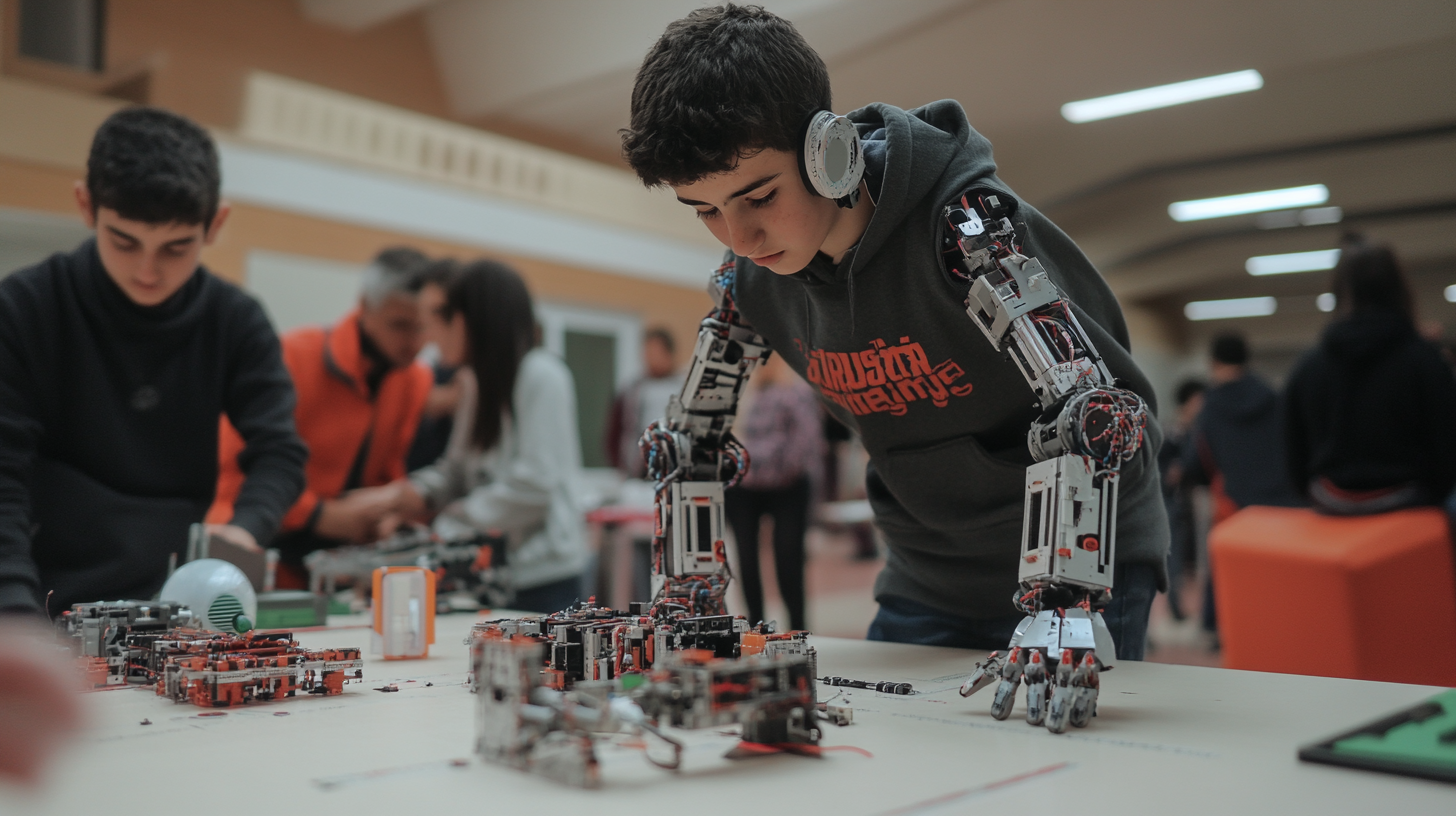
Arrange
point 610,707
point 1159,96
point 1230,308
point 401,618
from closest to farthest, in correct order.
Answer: point 610,707
point 401,618
point 1159,96
point 1230,308

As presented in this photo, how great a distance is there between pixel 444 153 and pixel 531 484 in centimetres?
540

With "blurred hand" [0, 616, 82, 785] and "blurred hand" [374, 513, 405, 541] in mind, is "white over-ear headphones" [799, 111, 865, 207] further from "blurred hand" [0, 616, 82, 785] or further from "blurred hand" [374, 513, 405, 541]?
"blurred hand" [374, 513, 405, 541]

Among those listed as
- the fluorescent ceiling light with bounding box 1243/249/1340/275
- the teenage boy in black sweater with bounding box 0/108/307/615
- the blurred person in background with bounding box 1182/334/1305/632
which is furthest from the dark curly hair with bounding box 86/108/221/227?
the fluorescent ceiling light with bounding box 1243/249/1340/275

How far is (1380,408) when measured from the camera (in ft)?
10.2

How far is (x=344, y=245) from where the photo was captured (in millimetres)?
6871

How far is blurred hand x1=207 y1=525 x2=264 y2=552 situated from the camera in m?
1.92

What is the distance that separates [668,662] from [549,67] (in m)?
7.04

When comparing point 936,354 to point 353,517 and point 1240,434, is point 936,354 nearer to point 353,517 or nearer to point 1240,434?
point 353,517

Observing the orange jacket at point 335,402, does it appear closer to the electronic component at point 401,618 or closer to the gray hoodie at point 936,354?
the electronic component at point 401,618

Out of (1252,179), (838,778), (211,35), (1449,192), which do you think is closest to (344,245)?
(211,35)

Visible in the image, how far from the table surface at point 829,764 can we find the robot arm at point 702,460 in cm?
39

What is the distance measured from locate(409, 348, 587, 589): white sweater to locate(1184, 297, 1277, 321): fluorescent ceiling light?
50.6 ft

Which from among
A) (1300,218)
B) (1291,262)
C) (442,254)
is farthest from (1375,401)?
(1291,262)

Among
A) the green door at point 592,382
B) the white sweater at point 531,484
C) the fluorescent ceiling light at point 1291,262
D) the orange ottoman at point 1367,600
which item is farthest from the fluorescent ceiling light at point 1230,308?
the white sweater at point 531,484
